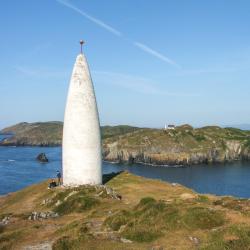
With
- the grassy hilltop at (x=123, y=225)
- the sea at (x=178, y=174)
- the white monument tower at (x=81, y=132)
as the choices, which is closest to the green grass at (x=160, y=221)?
the grassy hilltop at (x=123, y=225)

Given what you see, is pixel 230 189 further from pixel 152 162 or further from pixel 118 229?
pixel 118 229

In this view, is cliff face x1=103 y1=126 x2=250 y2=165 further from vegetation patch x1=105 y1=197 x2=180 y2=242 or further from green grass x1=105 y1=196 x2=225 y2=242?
green grass x1=105 y1=196 x2=225 y2=242

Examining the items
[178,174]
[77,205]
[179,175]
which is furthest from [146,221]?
[178,174]

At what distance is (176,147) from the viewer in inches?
6570

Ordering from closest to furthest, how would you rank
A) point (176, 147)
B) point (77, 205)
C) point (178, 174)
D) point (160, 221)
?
1. point (160, 221)
2. point (77, 205)
3. point (178, 174)
4. point (176, 147)

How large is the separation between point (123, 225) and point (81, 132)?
18187 mm

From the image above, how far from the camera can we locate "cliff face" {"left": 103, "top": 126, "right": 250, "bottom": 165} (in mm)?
163250

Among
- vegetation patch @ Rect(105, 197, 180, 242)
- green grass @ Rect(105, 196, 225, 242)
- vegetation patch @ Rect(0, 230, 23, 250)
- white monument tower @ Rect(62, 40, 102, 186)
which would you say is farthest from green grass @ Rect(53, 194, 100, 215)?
vegetation patch @ Rect(0, 230, 23, 250)

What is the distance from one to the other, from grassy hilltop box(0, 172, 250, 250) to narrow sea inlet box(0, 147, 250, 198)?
56353 mm

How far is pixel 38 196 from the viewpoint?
3972 cm

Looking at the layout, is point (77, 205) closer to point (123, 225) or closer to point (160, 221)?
point (123, 225)

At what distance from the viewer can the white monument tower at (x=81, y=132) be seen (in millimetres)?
40344

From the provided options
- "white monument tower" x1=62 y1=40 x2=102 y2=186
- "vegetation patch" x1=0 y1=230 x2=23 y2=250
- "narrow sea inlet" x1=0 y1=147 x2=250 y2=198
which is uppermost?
"white monument tower" x1=62 y1=40 x2=102 y2=186

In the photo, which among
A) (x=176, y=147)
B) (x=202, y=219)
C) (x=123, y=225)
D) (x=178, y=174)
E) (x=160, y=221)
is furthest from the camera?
(x=176, y=147)
